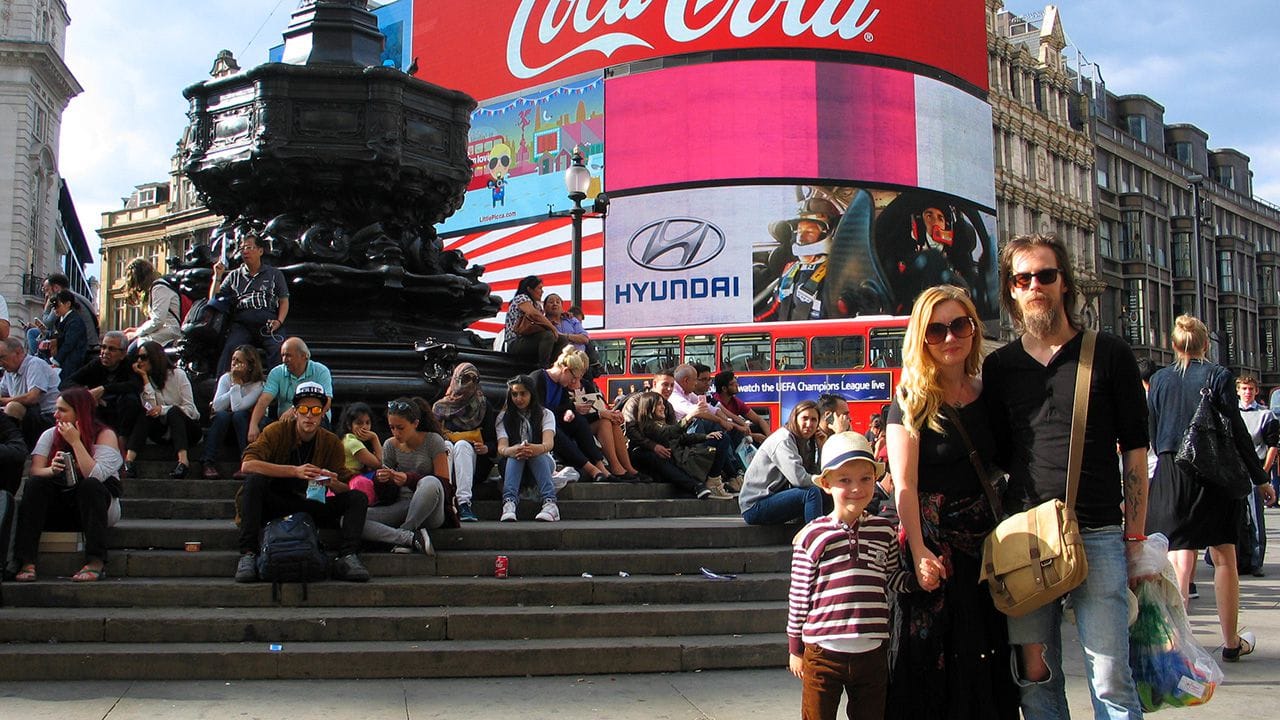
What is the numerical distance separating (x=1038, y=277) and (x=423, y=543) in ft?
14.0

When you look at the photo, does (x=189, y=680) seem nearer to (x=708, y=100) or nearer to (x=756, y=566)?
(x=756, y=566)

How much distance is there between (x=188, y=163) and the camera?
10.9 metres

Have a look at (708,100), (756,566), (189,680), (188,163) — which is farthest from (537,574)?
(708,100)

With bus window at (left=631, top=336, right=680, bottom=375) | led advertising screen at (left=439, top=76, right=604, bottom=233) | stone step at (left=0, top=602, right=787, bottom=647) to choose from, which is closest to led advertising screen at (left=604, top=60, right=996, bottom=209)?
led advertising screen at (left=439, top=76, right=604, bottom=233)

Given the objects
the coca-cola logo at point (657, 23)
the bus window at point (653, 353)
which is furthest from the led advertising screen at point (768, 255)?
the bus window at point (653, 353)

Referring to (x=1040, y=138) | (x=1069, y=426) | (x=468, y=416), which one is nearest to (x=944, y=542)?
(x=1069, y=426)

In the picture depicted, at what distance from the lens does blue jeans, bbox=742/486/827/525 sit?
24.7ft

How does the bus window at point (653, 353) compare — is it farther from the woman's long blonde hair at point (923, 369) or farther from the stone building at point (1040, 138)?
the stone building at point (1040, 138)

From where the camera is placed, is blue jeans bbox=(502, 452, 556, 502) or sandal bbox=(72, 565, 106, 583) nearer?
sandal bbox=(72, 565, 106, 583)

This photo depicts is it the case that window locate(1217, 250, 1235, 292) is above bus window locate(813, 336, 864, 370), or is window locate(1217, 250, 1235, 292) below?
above

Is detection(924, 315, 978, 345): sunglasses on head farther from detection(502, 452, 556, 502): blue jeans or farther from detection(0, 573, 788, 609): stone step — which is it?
detection(502, 452, 556, 502): blue jeans

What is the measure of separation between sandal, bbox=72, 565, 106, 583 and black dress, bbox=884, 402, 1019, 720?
Answer: 182 inches

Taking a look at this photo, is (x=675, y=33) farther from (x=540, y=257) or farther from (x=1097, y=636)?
(x=1097, y=636)

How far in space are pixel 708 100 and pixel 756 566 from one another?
120 feet
